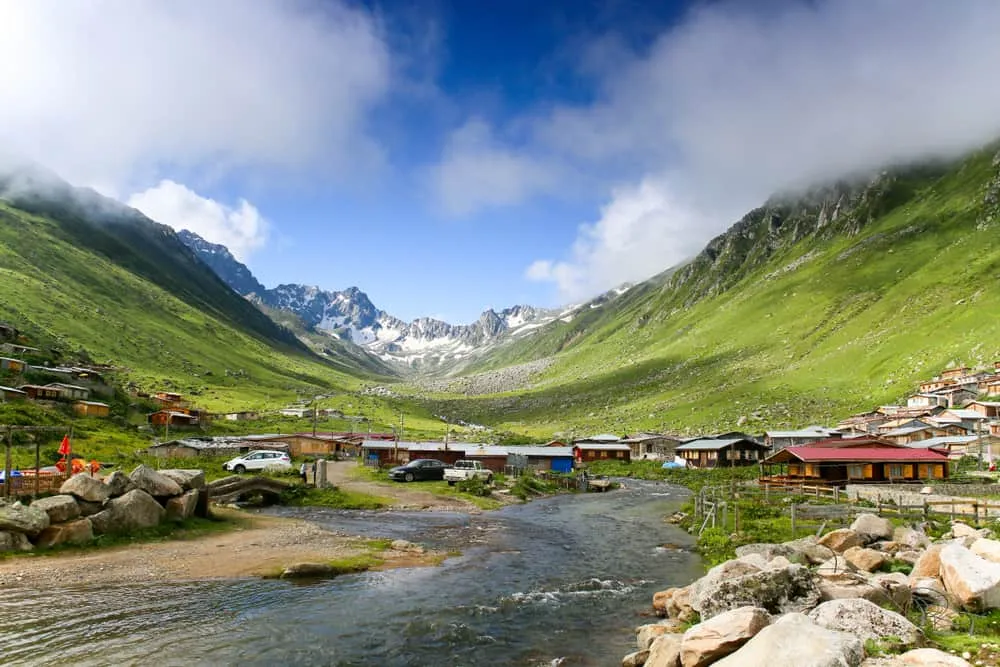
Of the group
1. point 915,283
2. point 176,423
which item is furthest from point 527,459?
point 915,283

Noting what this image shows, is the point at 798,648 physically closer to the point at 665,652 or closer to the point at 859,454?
the point at 665,652

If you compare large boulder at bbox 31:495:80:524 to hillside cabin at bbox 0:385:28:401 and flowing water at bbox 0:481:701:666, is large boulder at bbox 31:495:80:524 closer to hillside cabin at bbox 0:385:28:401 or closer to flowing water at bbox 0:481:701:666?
flowing water at bbox 0:481:701:666

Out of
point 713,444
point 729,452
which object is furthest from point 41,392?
point 729,452

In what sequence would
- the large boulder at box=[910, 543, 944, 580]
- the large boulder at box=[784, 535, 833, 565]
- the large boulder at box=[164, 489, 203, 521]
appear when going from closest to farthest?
the large boulder at box=[910, 543, 944, 580]
the large boulder at box=[784, 535, 833, 565]
the large boulder at box=[164, 489, 203, 521]

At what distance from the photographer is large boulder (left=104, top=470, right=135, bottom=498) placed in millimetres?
36841

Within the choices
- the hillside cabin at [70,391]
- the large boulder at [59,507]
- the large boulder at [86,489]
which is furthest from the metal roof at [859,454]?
the hillside cabin at [70,391]

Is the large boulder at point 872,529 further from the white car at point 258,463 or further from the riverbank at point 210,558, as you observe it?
the white car at point 258,463

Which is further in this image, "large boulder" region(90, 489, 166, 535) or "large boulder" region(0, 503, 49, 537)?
"large boulder" region(90, 489, 166, 535)

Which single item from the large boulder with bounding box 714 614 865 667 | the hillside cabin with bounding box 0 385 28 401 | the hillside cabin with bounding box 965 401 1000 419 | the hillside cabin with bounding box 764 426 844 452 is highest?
the hillside cabin with bounding box 965 401 1000 419

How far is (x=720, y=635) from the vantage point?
630 inches

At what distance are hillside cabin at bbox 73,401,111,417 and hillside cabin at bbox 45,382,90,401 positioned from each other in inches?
90.6

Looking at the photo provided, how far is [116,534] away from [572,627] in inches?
1063

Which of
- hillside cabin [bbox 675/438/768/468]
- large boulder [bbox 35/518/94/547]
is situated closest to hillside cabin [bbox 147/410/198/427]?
large boulder [bbox 35/518/94/547]

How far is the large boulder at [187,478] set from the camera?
42594 mm
